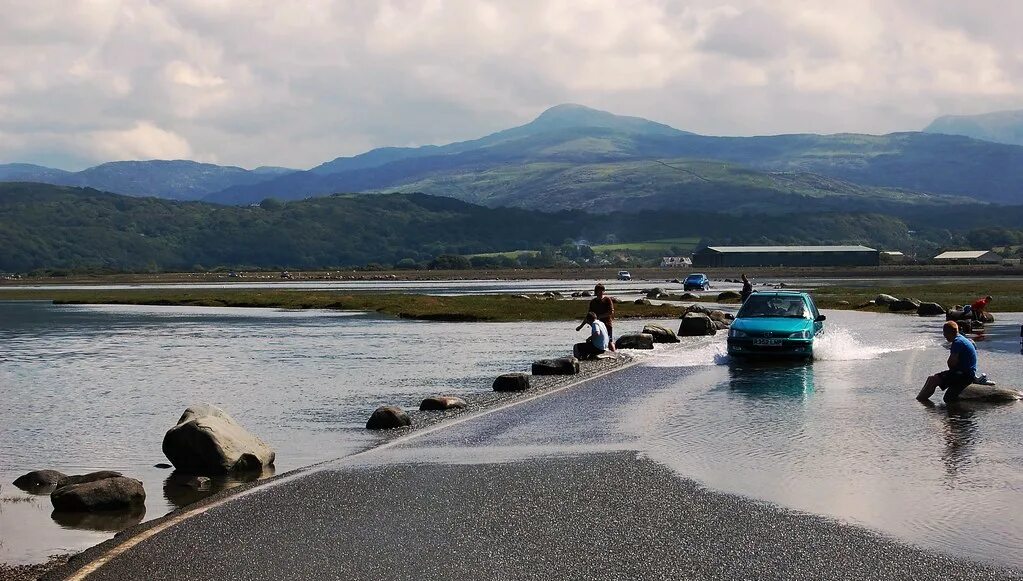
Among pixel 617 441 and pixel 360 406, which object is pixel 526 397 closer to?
pixel 360 406

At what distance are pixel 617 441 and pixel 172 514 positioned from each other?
23.4ft

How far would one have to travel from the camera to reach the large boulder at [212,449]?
1734cm

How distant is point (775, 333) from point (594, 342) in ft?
18.6

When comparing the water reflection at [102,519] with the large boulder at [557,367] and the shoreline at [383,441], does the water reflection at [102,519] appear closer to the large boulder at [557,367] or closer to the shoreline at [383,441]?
the shoreline at [383,441]

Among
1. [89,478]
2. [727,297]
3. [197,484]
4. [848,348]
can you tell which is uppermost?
[89,478]

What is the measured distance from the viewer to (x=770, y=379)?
2712 centimetres

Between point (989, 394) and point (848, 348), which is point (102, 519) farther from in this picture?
point (848, 348)

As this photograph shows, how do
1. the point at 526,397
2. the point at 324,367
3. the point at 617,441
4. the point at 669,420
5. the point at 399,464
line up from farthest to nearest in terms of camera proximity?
the point at 324,367, the point at 526,397, the point at 669,420, the point at 617,441, the point at 399,464

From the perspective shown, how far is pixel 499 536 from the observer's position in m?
11.8

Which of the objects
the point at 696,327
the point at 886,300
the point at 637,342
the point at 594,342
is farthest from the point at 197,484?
the point at 886,300

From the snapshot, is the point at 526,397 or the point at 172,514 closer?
the point at 172,514

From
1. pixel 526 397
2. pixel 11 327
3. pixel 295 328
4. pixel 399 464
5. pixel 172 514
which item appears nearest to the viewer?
pixel 172 514

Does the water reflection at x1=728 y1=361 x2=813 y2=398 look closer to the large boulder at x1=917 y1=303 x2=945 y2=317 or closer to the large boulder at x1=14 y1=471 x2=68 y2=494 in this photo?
the large boulder at x1=14 y1=471 x2=68 y2=494

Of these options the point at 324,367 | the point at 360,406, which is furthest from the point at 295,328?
the point at 360,406
